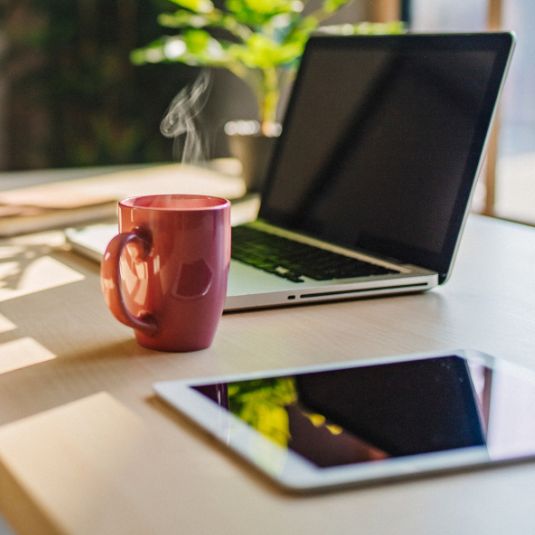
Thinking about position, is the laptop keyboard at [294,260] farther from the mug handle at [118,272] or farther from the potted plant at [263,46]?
the potted plant at [263,46]

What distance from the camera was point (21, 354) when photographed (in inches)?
26.4

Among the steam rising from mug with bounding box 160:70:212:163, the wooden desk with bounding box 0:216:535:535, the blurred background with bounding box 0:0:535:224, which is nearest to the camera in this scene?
the wooden desk with bounding box 0:216:535:535

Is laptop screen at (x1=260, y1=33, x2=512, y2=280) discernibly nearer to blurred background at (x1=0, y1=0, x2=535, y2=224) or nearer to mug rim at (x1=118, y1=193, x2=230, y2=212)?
mug rim at (x1=118, y1=193, x2=230, y2=212)

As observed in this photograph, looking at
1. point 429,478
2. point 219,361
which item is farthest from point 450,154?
point 429,478

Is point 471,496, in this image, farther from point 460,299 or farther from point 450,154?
point 450,154

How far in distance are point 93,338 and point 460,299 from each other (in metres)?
0.34

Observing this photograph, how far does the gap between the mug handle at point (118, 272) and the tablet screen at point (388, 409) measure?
4.1 inches

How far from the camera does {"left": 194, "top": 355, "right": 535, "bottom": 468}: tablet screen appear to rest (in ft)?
1.58

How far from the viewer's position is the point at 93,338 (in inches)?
28.1

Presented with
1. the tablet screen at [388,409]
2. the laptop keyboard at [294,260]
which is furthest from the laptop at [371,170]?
the tablet screen at [388,409]

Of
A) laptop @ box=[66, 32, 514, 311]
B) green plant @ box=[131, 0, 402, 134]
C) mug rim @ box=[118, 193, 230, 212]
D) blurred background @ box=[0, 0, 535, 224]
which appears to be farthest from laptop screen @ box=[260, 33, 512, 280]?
blurred background @ box=[0, 0, 535, 224]

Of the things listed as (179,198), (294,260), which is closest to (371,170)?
(294,260)

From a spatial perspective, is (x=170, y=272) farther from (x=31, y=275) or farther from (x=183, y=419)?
(x=31, y=275)

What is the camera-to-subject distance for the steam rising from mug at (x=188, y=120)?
228 centimetres
